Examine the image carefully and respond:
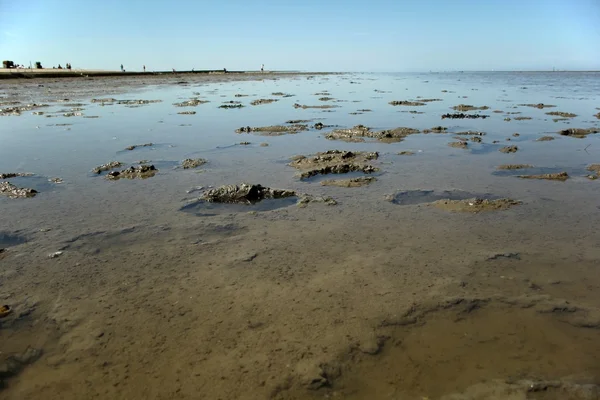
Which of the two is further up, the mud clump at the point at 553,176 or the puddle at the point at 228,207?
the mud clump at the point at 553,176

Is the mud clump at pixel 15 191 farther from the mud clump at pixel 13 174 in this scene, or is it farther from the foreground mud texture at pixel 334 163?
the foreground mud texture at pixel 334 163

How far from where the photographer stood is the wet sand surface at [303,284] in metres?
2.62

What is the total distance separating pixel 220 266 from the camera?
160 inches

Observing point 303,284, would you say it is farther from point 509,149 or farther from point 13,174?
point 509,149

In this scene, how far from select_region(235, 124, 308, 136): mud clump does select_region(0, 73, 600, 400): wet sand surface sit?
186 inches

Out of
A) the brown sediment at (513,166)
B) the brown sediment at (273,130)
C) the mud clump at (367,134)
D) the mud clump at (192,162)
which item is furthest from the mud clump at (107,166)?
the brown sediment at (513,166)

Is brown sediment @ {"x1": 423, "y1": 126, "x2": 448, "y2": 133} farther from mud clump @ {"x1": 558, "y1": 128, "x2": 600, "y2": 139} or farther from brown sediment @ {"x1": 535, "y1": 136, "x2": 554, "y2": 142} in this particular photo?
mud clump @ {"x1": 558, "y1": 128, "x2": 600, "y2": 139}

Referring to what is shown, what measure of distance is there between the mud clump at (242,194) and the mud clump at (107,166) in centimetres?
298

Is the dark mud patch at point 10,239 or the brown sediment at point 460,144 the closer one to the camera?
the dark mud patch at point 10,239

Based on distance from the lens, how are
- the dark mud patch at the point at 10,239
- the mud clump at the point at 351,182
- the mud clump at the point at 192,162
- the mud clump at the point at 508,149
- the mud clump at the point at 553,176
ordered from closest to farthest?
the dark mud patch at the point at 10,239 → the mud clump at the point at 351,182 → the mud clump at the point at 553,176 → the mud clump at the point at 192,162 → the mud clump at the point at 508,149

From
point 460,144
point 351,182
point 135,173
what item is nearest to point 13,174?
point 135,173

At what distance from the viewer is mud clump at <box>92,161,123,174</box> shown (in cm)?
783

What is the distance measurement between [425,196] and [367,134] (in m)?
6.02

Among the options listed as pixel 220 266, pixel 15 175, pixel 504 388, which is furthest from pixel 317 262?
pixel 15 175
